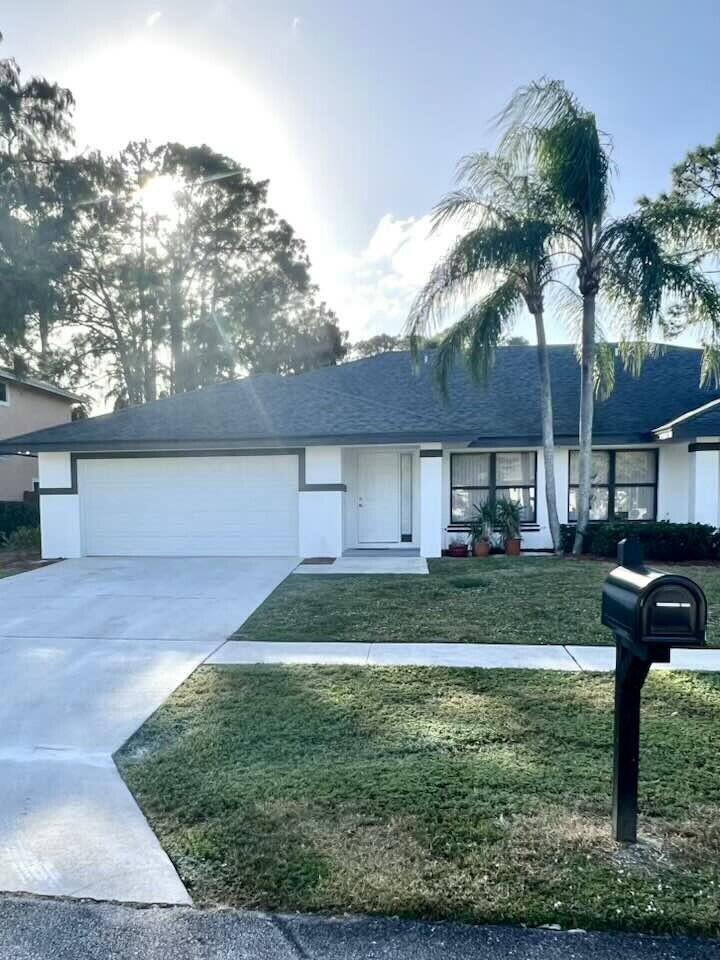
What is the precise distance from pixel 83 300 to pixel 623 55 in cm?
2533

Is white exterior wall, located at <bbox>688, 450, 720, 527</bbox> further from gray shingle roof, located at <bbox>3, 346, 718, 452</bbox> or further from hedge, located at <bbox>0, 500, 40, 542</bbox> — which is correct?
hedge, located at <bbox>0, 500, 40, 542</bbox>

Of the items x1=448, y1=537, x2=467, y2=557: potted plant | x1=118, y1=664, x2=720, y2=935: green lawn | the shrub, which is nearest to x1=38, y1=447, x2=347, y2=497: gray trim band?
x1=448, y1=537, x2=467, y2=557: potted plant

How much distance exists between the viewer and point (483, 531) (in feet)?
43.1

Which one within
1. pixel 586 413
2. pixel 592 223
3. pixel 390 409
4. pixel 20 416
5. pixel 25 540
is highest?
pixel 592 223

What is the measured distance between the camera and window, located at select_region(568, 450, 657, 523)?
13.9 meters

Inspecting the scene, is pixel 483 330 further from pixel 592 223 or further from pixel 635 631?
pixel 635 631

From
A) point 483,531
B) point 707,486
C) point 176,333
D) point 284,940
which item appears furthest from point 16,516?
point 284,940

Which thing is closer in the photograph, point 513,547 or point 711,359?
point 711,359

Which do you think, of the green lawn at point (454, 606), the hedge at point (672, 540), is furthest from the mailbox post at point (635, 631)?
the hedge at point (672, 540)

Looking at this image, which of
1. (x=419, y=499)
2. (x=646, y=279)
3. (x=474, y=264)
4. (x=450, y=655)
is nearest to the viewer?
(x=450, y=655)

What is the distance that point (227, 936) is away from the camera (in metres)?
2.34

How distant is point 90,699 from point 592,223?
11.4 meters

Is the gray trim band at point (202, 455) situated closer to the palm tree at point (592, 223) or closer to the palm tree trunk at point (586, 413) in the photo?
the palm tree trunk at point (586, 413)

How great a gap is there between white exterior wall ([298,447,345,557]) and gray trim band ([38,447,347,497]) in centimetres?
7
